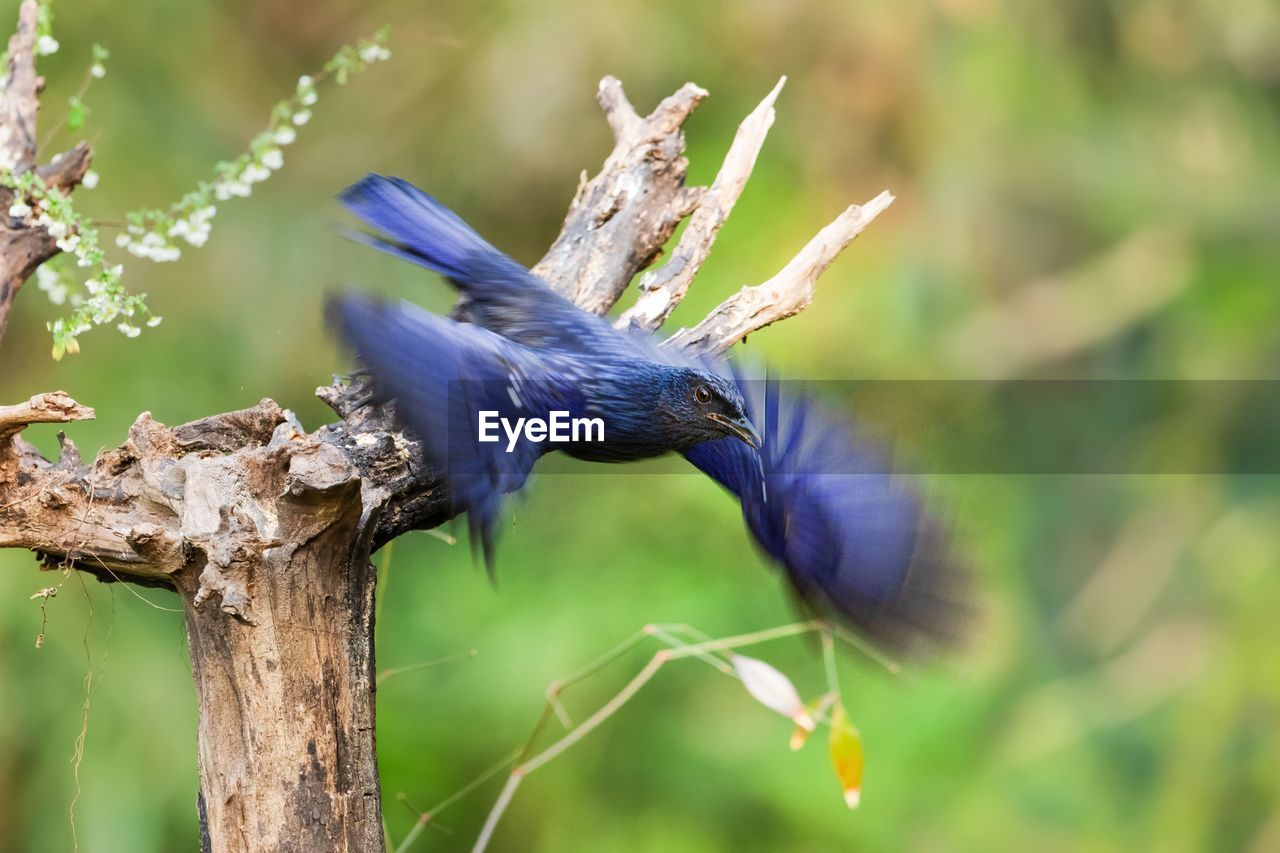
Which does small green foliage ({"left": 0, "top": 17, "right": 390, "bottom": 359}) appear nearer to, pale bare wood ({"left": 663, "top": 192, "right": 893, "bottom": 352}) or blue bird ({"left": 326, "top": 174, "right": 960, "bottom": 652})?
blue bird ({"left": 326, "top": 174, "right": 960, "bottom": 652})

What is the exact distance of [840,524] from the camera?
1.31 meters

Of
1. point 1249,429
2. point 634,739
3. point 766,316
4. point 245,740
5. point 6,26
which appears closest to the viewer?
point 245,740

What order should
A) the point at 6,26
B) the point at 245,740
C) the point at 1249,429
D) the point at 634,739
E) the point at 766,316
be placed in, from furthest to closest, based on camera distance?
the point at 1249,429 < the point at 634,739 < the point at 6,26 < the point at 766,316 < the point at 245,740

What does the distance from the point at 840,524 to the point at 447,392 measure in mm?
450

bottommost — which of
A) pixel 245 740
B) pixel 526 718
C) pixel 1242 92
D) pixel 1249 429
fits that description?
pixel 526 718

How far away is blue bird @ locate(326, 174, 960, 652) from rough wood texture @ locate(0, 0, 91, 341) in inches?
14.0

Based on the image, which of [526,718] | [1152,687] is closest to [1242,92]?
[1152,687]

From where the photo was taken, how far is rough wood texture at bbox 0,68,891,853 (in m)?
1.03

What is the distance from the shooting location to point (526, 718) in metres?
2.34

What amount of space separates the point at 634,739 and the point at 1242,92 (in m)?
1.80

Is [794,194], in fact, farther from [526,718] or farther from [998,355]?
[526,718]

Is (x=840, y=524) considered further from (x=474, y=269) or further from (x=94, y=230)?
(x=94, y=230)

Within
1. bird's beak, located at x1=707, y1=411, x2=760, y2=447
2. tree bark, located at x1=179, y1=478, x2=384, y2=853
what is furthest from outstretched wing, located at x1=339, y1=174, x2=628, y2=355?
tree bark, located at x1=179, y1=478, x2=384, y2=853

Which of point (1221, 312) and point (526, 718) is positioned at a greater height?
point (1221, 312)
